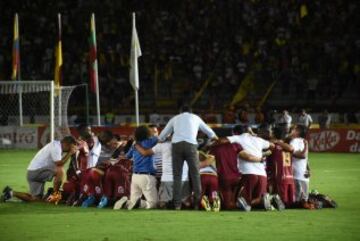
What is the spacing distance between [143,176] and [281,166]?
2521 mm

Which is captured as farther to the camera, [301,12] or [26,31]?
[26,31]

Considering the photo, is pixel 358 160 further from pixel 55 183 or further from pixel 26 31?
pixel 26 31

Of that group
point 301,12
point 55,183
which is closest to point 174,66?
point 301,12

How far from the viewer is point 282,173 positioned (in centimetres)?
1681

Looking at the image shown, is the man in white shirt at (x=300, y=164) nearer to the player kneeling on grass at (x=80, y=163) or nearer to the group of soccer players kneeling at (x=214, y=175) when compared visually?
the group of soccer players kneeling at (x=214, y=175)

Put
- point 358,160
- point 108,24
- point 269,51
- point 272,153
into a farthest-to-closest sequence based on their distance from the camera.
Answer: point 108,24 → point 269,51 → point 358,160 → point 272,153

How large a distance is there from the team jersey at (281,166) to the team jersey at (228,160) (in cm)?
80

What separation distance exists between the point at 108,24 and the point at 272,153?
29.5 metres

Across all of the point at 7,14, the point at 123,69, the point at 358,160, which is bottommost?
the point at 358,160

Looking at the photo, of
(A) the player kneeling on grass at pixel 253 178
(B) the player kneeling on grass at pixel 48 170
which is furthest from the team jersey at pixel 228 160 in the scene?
(B) the player kneeling on grass at pixel 48 170

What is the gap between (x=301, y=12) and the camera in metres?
42.6

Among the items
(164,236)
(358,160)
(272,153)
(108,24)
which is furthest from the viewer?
(108,24)

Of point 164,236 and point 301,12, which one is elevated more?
point 301,12

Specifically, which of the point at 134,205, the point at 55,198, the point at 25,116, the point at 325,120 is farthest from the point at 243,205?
the point at 25,116
